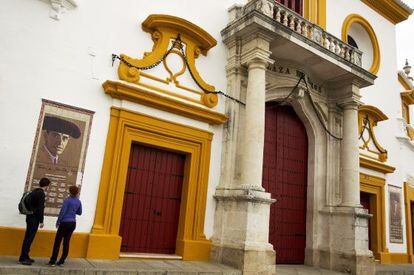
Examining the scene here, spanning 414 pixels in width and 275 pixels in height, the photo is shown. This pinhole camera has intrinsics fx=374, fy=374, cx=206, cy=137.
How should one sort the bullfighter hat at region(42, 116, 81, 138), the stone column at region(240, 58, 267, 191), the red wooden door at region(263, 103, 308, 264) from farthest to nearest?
1. the red wooden door at region(263, 103, 308, 264)
2. the stone column at region(240, 58, 267, 191)
3. the bullfighter hat at region(42, 116, 81, 138)

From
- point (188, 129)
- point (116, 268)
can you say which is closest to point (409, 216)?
point (188, 129)

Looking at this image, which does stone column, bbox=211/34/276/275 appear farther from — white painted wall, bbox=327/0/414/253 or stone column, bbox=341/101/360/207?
white painted wall, bbox=327/0/414/253

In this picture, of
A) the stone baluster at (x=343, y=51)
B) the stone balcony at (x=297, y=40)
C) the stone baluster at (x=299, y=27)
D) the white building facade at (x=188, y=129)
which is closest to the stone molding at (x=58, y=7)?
the white building facade at (x=188, y=129)

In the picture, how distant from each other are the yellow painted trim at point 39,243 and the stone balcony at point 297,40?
18.4 ft

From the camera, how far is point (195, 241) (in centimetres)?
789

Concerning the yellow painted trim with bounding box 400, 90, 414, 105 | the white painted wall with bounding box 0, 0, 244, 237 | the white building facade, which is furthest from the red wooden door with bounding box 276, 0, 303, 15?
the yellow painted trim with bounding box 400, 90, 414, 105

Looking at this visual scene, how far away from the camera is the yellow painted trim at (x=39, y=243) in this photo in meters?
6.05

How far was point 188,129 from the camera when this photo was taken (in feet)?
26.9

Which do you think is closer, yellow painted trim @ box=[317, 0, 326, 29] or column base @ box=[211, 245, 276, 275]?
column base @ box=[211, 245, 276, 275]

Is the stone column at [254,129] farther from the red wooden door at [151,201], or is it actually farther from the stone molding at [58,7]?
the stone molding at [58,7]

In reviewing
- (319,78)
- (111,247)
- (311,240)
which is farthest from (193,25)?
(311,240)

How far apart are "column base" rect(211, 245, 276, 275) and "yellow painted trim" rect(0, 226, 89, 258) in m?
2.77

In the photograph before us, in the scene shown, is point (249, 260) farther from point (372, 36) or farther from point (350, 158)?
point (372, 36)

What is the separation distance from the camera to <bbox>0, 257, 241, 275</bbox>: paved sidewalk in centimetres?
540
